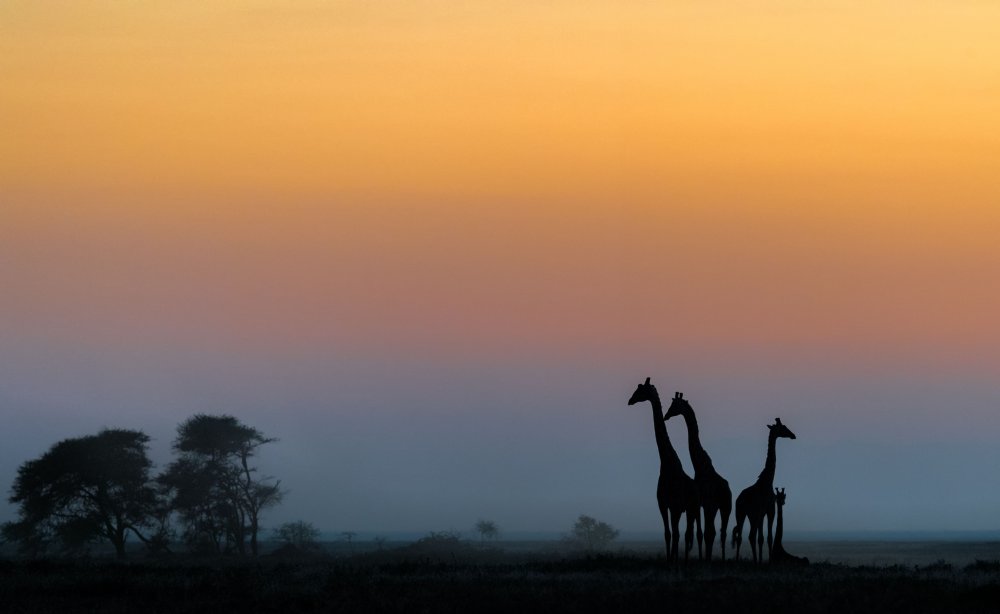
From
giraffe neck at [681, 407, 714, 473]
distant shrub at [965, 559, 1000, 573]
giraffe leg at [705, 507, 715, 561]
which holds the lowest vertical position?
distant shrub at [965, 559, 1000, 573]

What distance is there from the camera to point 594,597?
28906 mm

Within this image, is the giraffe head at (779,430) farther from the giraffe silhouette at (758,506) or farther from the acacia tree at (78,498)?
the acacia tree at (78,498)

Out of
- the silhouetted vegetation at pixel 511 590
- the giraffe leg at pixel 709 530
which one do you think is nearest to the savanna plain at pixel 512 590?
the silhouetted vegetation at pixel 511 590

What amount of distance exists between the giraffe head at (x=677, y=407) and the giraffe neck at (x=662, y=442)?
41 cm

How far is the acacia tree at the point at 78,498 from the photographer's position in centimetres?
7200

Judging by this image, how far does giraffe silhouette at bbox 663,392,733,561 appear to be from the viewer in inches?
1496

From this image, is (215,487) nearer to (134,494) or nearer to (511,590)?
(134,494)

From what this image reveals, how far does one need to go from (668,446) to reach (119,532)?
43.0m

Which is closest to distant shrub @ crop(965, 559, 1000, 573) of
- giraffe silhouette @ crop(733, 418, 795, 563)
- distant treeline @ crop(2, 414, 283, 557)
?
giraffe silhouette @ crop(733, 418, 795, 563)

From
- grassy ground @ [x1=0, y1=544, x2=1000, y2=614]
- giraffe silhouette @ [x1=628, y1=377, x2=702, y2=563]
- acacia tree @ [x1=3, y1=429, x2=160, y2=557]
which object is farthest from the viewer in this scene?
acacia tree @ [x1=3, y1=429, x2=160, y2=557]

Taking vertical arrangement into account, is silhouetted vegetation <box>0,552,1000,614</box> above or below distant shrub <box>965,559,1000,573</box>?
below

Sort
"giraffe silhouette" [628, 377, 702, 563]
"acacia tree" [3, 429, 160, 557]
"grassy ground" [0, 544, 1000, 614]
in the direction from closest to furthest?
"grassy ground" [0, 544, 1000, 614] → "giraffe silhouette" [628, 377, 702, 563] → "acacia tree" [3, 429, 160, 557]

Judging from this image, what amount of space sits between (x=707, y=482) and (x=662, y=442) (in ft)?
5.64

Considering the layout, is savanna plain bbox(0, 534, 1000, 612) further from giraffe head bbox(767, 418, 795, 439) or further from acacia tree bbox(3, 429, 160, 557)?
acacia tree bbox(3, 429, 160, 557)
